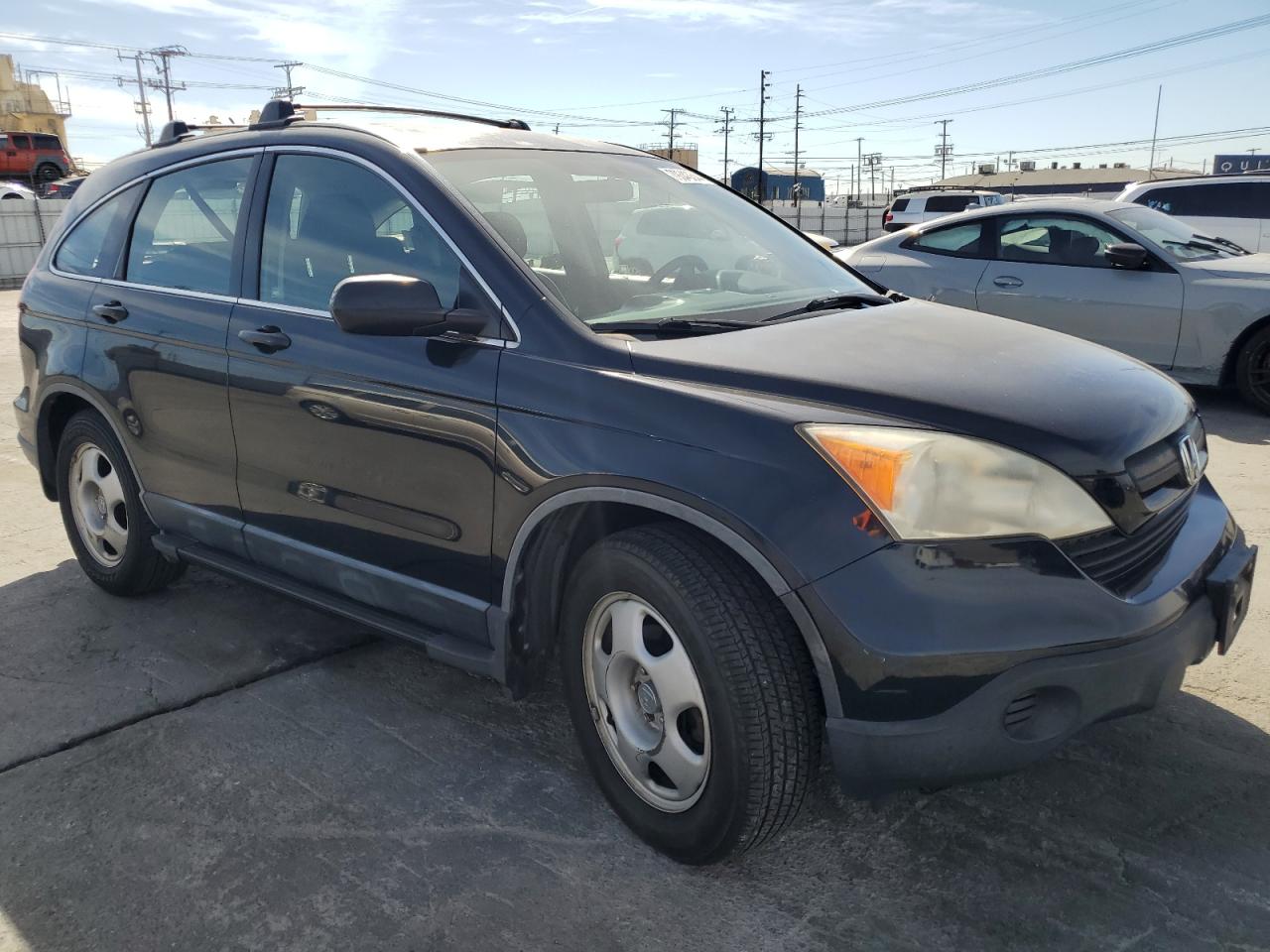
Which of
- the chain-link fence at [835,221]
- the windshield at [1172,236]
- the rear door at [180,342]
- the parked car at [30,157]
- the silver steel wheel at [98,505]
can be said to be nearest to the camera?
the rear door at [180,342]

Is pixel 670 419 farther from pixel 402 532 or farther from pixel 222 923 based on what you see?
pixel 222 923

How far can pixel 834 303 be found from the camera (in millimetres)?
3186

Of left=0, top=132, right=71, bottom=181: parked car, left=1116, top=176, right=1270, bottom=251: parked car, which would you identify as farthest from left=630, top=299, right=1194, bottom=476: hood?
left=0, top=132, right=71, bottom=181: parked car

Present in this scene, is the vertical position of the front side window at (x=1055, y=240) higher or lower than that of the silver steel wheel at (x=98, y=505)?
higher

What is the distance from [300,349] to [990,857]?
7.82 ft

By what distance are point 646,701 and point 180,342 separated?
2.18 m

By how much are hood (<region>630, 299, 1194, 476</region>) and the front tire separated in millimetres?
414

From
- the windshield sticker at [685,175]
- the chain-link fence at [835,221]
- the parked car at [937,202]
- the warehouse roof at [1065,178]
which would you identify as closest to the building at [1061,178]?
the warehouse roof at [1065,178]

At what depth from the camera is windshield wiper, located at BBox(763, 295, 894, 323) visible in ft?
9.88

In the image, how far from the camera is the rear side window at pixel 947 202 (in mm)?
27984

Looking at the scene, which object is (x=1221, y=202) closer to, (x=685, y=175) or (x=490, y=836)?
(x=685, y=175)

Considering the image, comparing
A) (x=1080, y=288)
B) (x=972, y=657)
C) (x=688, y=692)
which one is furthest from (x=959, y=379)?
(x=1080, y=288)

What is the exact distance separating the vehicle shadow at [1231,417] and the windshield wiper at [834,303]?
375 cm

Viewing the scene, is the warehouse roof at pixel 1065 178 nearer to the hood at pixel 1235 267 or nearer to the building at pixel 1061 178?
the building at pixel 1061 178
